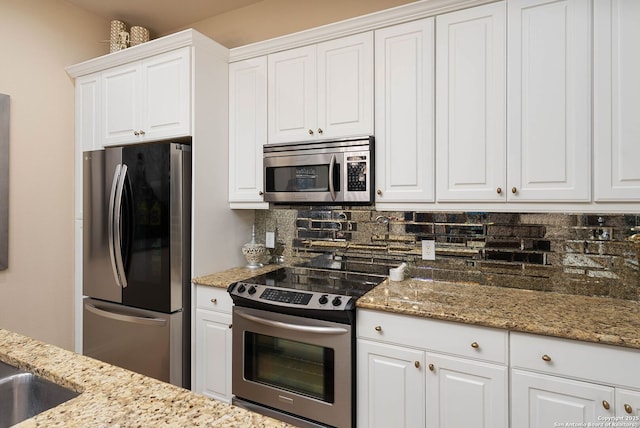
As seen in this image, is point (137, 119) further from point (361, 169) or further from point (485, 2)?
point (485, 2)

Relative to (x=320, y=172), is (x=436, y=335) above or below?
below

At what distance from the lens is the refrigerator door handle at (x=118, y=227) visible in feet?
7.93

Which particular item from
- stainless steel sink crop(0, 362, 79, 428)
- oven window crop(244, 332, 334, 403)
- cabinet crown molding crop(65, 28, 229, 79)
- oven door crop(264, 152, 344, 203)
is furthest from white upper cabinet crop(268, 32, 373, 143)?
stainless steel sink crop(0, 362, 79, 428)

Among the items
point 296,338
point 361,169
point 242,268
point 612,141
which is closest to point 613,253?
point 612,141

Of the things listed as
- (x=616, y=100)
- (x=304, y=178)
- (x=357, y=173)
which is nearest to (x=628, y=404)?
(x=616, y=100)

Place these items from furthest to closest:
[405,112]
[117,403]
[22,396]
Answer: [405,112] < [22,396] < [117,403]

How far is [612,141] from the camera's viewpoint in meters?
1.62

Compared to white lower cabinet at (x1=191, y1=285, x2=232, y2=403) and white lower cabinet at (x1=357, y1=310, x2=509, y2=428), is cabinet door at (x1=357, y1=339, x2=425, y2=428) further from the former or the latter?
white lower cabinet at (x1=191, y1=285, x2=232, y2=403)

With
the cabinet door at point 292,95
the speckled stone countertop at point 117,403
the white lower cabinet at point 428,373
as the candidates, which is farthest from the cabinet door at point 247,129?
the speckled stone countertop at point 117,403

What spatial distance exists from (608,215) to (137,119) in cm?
291

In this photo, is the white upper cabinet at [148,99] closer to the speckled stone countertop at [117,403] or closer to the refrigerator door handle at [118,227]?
the refrigerator door handle at [118,227]

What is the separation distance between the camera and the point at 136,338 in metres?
2.38

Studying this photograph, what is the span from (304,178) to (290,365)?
3.63ft

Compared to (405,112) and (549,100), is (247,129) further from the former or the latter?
(549,100)
